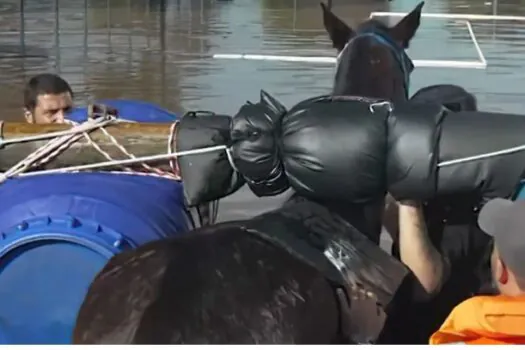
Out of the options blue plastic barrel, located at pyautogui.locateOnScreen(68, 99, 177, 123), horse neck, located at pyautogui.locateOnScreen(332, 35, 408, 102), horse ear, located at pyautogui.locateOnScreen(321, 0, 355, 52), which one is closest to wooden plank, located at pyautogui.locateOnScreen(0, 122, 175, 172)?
blue plastic barrel, located at pyautogui.locateOnScreen(68, 99, 177, 123)

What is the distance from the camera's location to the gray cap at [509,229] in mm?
2369

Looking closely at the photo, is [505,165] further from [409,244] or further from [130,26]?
[130,26]

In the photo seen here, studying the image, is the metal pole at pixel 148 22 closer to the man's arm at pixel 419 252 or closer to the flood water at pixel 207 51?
the flood water at pixel 207 51

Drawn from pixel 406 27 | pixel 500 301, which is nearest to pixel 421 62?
pixel 406 27

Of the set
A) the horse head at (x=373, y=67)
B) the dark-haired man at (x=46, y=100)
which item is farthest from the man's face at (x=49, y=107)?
the horse head at (x=373, y=67)

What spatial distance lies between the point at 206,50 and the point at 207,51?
0.18 meters

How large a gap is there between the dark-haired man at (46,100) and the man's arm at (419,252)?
7.89 feet

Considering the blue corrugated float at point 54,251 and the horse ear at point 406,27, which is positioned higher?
the horse ear at point 406,27

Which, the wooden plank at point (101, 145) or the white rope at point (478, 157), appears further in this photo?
the wooden plank at point (101, 145)

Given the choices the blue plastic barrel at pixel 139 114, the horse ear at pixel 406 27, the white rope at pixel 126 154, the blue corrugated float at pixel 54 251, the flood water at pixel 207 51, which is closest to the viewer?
the blue corrugated float at pixel 54 251

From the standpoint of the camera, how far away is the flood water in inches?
465

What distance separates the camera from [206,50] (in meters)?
16.6

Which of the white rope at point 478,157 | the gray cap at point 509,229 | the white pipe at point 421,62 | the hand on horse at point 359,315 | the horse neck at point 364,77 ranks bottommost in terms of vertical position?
the white pipe at point 421,62

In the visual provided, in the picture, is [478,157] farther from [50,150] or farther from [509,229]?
[50,150]
